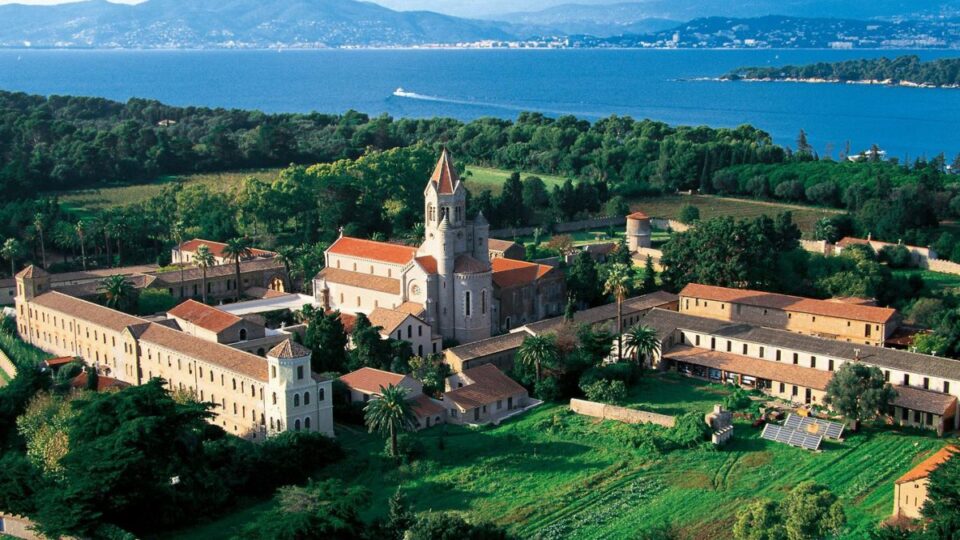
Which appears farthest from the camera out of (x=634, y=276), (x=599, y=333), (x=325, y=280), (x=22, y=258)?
(x=22, y=258)

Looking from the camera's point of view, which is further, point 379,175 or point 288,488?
point 379,175

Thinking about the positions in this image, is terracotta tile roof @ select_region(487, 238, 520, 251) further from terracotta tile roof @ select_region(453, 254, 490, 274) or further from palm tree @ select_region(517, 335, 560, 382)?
palm tree @ select_region(517, 335, 560, 382)

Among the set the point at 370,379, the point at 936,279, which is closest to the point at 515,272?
the point at 370,379

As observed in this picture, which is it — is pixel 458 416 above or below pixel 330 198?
below

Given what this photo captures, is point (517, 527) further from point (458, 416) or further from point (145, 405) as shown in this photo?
point (145, 405)

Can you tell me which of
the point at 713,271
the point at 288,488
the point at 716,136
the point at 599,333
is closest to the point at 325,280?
the point at 599,333

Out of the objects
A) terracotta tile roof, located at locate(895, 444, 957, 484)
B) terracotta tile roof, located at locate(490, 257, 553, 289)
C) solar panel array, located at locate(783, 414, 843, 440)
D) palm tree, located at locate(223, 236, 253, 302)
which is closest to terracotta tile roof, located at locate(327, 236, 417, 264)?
terracotta tile roof, located at locate(490, 257, 553, 289)

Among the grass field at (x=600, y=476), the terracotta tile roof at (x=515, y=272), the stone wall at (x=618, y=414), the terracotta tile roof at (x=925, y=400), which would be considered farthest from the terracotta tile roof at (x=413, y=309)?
the terracotta tile roof at (x=925, y=400)

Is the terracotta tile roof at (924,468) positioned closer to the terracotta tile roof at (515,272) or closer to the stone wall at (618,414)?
the stone wall at (618,414)
